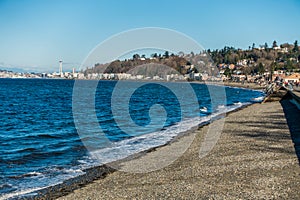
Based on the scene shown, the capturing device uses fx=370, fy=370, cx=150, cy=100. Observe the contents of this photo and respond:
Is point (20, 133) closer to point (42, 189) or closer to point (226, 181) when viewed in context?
point (42, 189)

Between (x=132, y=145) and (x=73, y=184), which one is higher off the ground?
(x=73, y=184)

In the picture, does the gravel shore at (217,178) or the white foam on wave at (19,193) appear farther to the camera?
the white foam on wave at (19,193)

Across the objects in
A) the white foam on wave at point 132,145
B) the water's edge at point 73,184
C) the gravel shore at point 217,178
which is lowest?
the white foam on wave at point 132,145

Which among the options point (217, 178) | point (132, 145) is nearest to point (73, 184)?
point (217, 178)

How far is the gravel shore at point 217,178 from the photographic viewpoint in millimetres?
9203

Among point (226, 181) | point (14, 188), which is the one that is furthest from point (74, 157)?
point (226, 181)

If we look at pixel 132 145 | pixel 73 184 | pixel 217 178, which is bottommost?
pixel 132 145

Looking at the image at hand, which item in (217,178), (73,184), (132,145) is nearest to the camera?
(217,178)

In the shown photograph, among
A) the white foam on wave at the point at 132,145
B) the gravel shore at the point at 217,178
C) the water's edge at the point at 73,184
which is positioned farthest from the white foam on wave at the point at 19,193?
the white foam on wave at the point at 132,145

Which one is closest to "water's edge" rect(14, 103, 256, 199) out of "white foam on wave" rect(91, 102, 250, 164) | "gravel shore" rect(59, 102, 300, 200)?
"gravel shore" rect(59, 102, 300, 200)

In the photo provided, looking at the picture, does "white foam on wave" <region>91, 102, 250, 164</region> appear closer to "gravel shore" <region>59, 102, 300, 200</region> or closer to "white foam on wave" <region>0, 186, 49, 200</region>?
"gravel shore" <region>59, 102, 300, 200</region>

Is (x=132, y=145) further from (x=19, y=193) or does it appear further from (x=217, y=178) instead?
(x=217, y=178)

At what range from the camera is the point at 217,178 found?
420 inches

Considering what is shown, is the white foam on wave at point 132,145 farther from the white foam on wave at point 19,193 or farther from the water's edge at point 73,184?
the white foam on wave at point 19,193
